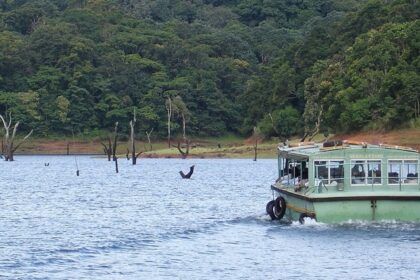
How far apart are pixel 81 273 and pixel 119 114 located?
151 meters

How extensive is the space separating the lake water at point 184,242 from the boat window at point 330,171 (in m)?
2.47

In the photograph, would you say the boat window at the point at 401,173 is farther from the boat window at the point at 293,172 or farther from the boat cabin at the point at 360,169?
the boat window at the point at 293,172

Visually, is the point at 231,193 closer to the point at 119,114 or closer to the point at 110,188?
the point at 110,188

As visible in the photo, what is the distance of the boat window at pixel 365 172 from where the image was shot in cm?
5347

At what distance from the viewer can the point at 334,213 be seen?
5184 centimetres

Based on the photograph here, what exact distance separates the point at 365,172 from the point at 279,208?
607 cm

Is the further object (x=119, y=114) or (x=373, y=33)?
(x=119, y=114)

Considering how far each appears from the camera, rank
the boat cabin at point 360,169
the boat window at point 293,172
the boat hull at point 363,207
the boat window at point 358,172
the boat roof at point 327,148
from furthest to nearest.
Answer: the boat window at point 293,172 → the boat roof at point 327,148 → the boat window at point 358,172 → the boat cabin at point 360,169 → the boat hull at point 363,207

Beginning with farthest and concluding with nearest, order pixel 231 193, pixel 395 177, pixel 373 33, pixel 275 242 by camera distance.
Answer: pixel 373 33, pixel 231 193, pixel 395 177, pixel 275 242

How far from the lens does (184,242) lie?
50.9m

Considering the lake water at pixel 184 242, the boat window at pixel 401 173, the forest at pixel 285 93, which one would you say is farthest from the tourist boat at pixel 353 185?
the forest at pixel 285 93

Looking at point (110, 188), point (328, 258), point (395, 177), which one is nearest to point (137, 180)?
point (110, 188)

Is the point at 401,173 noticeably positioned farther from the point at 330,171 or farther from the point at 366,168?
the point at 330,171

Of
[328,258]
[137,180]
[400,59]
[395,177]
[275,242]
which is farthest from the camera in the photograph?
[400,59]
